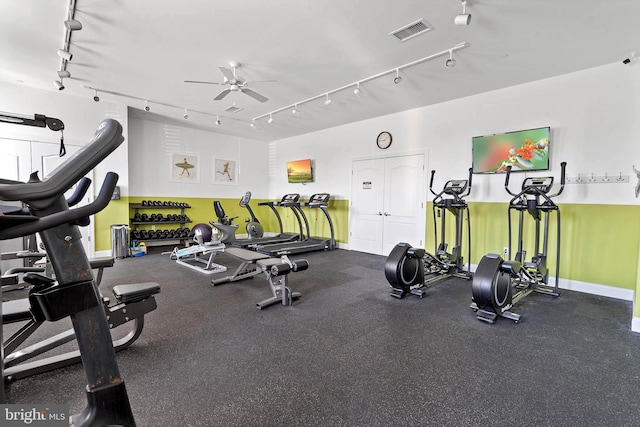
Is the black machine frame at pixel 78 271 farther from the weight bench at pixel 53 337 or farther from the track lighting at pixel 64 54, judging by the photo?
the track lighting at pixel 64 54

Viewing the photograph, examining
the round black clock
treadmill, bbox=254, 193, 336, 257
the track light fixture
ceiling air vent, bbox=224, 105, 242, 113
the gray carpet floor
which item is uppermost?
ceiling air vent, bbox=224, 105, 242, 113

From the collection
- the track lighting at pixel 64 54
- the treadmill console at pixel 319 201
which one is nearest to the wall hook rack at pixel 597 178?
the treadmill console at pixel 319 201

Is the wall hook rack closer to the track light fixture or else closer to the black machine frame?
the track light fixture

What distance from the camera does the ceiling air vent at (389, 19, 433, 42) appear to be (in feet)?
10.7

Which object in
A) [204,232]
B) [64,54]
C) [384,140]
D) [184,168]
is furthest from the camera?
[184,168]

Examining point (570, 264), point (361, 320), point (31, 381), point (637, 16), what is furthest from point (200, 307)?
point (637, 16)

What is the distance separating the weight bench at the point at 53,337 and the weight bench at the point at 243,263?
154 cm

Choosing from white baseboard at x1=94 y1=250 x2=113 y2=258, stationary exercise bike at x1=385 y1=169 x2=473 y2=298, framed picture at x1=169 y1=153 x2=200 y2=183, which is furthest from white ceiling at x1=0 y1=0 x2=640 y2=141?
white baseboard at x1=94 y1=250 x2=113 y2=258

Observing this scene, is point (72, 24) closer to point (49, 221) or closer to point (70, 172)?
point (70, 172)

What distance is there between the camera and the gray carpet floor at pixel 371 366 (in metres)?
1.86

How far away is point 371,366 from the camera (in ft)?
7.69

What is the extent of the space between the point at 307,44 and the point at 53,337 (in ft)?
12.7

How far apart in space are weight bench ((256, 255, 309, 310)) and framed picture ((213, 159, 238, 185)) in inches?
221

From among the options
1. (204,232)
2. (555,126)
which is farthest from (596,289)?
(204,232)
